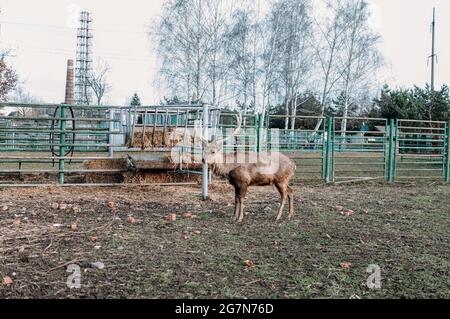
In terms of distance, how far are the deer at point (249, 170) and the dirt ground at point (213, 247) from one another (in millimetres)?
369

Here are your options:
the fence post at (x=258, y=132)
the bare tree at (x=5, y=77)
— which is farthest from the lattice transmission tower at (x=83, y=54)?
the fence post at (x=258, y=132)

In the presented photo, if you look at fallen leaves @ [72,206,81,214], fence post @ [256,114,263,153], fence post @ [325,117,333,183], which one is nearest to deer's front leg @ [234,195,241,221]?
fallen leaves @ [72,206,81,214]

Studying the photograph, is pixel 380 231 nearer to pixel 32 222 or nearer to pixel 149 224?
pixel 149 224

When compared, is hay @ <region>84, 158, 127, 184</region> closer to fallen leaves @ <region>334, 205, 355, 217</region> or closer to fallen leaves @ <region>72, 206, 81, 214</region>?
fallen leaves @ <region>72, 206, 81, 214</region>

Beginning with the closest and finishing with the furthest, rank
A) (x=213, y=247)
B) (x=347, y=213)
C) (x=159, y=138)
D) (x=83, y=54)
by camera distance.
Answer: (x=213, y=247) → (x=347, y=213) → (x=159, y=138) → (x=83, y=54)

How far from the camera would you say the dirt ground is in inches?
151

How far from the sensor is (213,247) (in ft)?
16.8

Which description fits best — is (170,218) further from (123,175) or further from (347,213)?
(123,175)

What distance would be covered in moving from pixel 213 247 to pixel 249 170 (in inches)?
80.4

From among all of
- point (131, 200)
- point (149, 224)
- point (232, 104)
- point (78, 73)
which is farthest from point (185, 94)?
point (78, 73)

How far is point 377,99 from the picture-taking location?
1460 inches

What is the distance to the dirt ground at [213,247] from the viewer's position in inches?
151

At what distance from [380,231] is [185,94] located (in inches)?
907

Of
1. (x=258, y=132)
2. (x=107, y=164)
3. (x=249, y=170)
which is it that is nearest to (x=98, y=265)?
(x=249, y=170)
